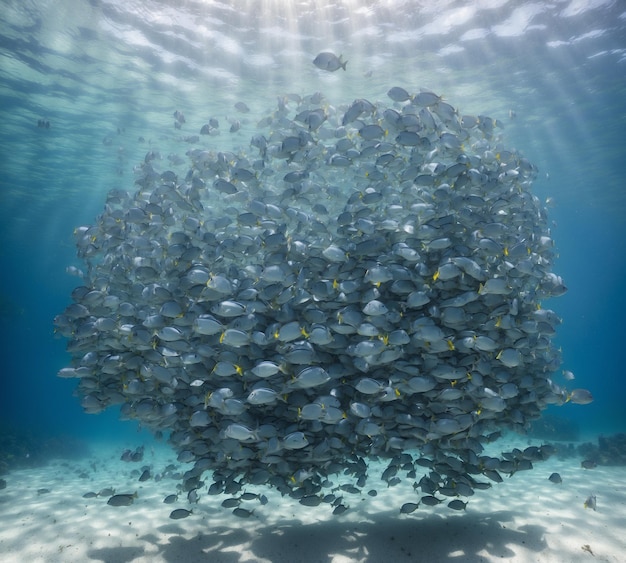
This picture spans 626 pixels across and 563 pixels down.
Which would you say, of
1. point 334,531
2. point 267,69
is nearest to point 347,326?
point 334,531

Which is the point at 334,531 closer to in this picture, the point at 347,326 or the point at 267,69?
the point at 347,326

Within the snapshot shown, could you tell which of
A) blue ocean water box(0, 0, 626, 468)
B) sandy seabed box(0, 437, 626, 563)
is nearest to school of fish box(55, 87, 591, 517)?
sandy seabed box(0, 437, 626, 563)

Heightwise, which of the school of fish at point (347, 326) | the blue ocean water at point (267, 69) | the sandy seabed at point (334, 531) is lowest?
the sandy seabed at point (334, 531)

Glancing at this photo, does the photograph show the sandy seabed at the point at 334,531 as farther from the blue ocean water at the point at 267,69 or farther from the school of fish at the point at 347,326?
the blue ocean water at the point at 267,69

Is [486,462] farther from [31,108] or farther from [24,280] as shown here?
[24,280]

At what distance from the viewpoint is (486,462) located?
6.52m

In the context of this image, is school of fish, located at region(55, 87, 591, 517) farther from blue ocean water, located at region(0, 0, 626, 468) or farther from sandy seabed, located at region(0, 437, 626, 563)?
blue ocean water, located at region(0, 0, 626, 468)

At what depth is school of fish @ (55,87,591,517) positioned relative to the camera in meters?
5.95

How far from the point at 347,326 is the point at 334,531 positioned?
3.99m

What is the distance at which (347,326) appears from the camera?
5984mm

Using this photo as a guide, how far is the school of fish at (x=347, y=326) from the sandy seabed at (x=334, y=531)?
739mm

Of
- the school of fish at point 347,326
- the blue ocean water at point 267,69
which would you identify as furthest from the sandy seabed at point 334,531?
the blue ocean water at point 267,69

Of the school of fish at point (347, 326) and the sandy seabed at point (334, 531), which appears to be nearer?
the school of fish at point (347, 326)

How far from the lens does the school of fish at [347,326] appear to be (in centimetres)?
595
